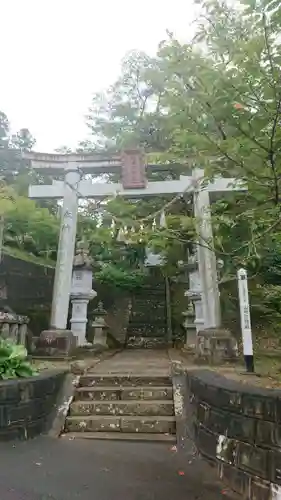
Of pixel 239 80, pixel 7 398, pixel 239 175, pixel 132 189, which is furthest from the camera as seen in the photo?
pixel 132 189

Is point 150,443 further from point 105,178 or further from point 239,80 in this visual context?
point 105,178

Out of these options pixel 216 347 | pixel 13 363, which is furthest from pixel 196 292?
pixel 13 363

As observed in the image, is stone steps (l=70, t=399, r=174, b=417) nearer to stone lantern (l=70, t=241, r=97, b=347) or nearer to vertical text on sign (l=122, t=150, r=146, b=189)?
stone lantern (l=70, t=241, r=97, b=347)

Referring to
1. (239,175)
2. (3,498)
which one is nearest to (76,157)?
(239,175)

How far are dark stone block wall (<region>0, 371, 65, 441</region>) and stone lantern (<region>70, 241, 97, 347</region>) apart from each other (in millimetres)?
4768

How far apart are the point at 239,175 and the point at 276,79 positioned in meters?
0.91

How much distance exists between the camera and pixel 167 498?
8.91 ft

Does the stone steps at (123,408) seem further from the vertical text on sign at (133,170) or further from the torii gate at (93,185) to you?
the vertical text on sign at (133,170)

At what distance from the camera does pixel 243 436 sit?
300cm

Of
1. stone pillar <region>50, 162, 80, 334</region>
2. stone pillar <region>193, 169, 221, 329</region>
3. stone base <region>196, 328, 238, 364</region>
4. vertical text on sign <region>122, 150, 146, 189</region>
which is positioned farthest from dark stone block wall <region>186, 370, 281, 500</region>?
vertical text on sign <region>122, 150, 146, 189</region>

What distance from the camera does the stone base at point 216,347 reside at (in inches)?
285

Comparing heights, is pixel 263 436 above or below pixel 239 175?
below

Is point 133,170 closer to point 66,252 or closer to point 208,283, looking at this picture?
point 66,252

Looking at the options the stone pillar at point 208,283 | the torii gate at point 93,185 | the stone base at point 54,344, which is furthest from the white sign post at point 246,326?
the stone base at point 54,344
